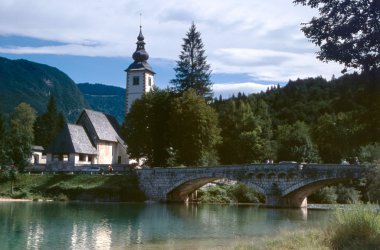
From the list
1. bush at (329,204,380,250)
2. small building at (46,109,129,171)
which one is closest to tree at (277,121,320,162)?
small building at (46,109,129,171)

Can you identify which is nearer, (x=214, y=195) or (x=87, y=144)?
(x=214, y=195)

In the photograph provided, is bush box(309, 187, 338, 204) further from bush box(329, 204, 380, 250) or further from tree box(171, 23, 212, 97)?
bush box(329, 204, 380, 250)

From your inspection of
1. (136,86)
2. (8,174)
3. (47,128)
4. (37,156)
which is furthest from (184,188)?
(47,128)

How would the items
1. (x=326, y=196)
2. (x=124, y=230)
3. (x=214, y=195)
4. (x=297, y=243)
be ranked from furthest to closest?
1. (x=326, y=196)
2. (x=214, y=195)
3. (x=124, y=230)
4. (x=297, y=243)

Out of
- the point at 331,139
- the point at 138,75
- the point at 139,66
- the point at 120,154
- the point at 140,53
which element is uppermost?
the point at 140,53

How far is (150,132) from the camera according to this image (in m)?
61.7

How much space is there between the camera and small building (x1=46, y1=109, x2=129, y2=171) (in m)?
66.1

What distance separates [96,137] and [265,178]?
27412mm

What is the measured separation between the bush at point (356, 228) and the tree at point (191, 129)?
41.9 metres

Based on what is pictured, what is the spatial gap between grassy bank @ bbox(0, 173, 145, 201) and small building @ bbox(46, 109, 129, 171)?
5.92 m

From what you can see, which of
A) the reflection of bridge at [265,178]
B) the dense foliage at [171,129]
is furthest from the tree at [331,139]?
the reflection of bridge at [265,178]

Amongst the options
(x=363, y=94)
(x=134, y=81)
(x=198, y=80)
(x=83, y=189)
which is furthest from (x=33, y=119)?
(x=363, y=94)

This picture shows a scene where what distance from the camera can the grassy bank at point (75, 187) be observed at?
5578 cm

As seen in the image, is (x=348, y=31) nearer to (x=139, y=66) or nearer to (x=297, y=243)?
(x=297, y=243)
